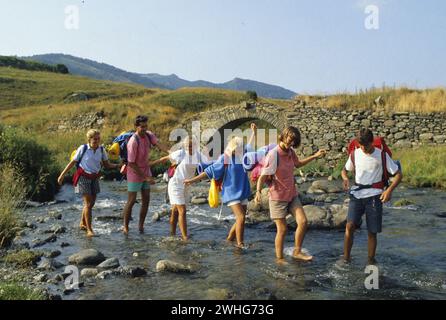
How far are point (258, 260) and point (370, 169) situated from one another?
2.41 metres

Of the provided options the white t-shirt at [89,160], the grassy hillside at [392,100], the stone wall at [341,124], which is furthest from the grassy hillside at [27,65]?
the white t-shirt at [89,160]

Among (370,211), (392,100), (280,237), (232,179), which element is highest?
(392,100)

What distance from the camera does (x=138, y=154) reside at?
9.73 metres

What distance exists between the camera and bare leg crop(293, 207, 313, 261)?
7676mm

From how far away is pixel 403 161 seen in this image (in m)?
20.5

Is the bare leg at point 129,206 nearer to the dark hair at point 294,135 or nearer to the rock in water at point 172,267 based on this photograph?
the rock in water at point 172,267

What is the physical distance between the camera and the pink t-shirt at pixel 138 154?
9617 mm

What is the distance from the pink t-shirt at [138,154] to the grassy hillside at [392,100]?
18.5 metres

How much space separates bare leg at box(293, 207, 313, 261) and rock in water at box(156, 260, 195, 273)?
1.79m

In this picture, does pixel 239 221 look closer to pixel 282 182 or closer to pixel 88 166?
pixel 282 182

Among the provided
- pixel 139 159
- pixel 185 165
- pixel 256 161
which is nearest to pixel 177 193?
pixel 185 165

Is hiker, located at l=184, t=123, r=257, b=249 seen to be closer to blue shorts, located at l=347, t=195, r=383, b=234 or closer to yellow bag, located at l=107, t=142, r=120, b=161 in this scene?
blue shorts, located at l=347, t=195, r=383, b=234
